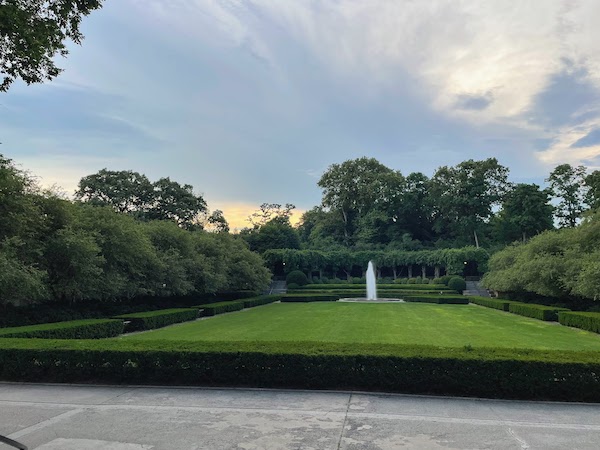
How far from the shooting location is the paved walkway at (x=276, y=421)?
5336 millimetres

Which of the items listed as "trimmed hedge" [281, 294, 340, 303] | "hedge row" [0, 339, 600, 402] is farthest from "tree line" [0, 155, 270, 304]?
"trimmed hedge" [281, 294, 340, 303]

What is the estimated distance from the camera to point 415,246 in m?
68.1

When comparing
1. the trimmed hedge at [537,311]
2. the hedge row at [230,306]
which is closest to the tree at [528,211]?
the trimmed hedge at [537,311]

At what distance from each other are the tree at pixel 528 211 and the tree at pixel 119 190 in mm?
48836

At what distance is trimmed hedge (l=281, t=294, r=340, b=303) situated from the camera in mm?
39062

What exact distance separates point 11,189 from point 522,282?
2853cm

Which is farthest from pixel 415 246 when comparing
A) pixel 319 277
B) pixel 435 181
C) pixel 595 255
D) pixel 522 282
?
pixel 595 255

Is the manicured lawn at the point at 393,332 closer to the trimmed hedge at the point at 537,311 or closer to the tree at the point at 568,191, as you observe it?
the trimmed hedge at the point at 537,311

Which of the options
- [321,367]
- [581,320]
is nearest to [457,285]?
[581,320]

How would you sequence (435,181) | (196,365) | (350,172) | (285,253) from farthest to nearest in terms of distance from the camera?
(350,172) → (435,181) → (285,253) → (196,365)

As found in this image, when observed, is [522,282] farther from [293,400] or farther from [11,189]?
[11,189]

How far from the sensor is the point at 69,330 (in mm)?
14047

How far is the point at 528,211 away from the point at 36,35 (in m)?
62.8

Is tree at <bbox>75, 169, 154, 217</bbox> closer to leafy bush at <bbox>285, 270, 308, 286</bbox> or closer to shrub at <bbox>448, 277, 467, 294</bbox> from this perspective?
leafy bush at <bbox>285, 270, 308, 286</bbox>
